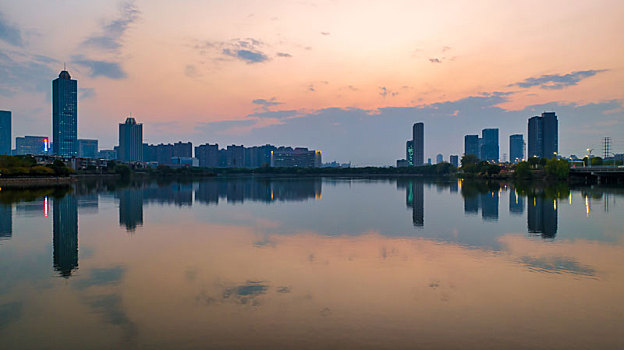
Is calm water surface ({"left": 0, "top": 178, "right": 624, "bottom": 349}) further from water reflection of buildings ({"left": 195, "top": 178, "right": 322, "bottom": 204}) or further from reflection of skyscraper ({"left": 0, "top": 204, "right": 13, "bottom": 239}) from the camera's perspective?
water reflection of buildings ({"left": 195, "top": 178, "right": 322, "bottom": 204})

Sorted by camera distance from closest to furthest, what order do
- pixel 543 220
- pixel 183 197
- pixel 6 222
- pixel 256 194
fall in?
pixel 6 222 < pixel 543 220 < pixel 183 197 < pixel 256 194

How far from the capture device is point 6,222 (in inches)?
1087

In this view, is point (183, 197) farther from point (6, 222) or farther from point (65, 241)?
point (65, 241)

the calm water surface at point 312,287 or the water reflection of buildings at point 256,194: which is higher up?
the water reflection of buildings at point 256,194

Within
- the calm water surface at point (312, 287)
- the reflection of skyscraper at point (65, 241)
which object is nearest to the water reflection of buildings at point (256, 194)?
the reflection of skyscraper at point (65, 241)

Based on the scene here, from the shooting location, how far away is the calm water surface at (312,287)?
9.43 metres

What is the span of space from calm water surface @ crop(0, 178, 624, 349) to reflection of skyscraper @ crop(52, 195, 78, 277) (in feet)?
0.47

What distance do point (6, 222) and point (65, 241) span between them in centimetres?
1003

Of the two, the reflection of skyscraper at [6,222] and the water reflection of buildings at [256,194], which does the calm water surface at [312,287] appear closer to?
the reflection of skyscraper at [6,222]

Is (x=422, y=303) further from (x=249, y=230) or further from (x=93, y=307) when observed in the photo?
(x=249, y=230)

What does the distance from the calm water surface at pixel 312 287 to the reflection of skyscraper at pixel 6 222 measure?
618 millimetres

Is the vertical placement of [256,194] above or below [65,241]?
above

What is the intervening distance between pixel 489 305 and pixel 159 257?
1286 centimetres

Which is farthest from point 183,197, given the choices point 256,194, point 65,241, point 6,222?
point 65,241
